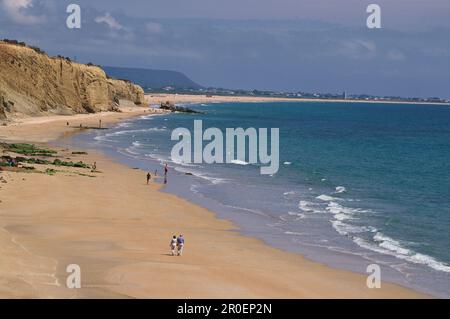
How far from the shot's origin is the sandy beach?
21266 millimetres

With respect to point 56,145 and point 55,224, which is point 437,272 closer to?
point 55,224

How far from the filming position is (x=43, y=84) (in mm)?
103250

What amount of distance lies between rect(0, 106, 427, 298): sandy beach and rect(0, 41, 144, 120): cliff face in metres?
50.7

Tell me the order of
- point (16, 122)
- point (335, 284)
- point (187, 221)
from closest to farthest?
point (335, 284) → point (187, 221) → point (16, 122)

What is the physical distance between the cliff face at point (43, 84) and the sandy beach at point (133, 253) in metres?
50.7

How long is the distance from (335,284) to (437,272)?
15.1ft

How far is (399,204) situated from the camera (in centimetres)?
4116

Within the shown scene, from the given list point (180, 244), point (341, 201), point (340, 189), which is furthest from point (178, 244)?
point (340, 189)

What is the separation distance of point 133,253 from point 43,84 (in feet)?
268

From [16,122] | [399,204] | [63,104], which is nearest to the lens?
[399,204]

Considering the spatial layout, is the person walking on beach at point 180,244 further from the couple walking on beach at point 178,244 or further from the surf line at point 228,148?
the surf line at point 228,148

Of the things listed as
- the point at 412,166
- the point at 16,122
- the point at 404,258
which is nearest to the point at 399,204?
the point at 404,258

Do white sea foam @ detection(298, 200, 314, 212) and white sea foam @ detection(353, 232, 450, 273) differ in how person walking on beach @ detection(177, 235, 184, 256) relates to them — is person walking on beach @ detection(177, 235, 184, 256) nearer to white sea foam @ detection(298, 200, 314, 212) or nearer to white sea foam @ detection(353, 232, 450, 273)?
white sea foam @ detection(353, 232, 450, 273)

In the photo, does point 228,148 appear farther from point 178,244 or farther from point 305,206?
point 178,244
